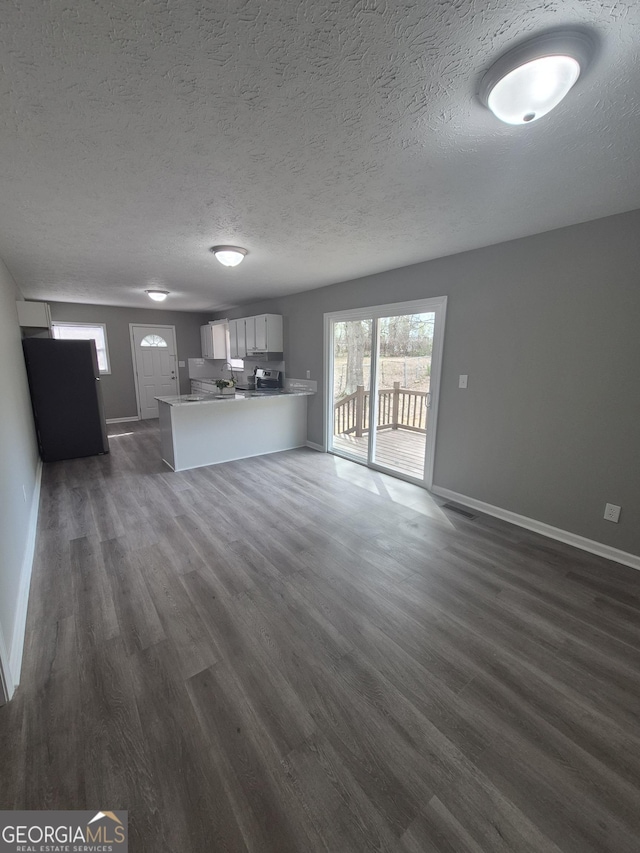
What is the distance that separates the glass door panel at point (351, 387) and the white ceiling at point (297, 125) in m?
1.71

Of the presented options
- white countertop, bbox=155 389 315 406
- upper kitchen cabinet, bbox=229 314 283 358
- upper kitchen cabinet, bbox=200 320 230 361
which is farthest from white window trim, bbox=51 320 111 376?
white countertop, bbox=155 389 315 406

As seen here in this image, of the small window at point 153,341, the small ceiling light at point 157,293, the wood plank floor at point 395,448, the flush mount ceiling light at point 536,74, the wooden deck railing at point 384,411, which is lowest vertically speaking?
the wood plank floor at point 395,448

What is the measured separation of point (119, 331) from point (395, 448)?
623cm

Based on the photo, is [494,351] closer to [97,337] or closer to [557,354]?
[557,354]

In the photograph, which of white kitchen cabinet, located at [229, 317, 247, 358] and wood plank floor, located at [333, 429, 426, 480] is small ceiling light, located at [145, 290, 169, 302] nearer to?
white kitchen cabinet, located at [229, 317, 247, 358]

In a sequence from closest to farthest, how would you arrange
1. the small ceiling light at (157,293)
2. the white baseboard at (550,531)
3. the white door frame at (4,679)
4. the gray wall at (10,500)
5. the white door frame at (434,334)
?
the white door frame at (4,679)
the gray wall at (10,500)
the white baseboard at (550,531)
the white door frame at (434,334)
the small ceiling light at (157,293)

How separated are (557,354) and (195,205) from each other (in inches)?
115

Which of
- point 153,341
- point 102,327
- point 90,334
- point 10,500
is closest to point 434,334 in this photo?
point 10,500

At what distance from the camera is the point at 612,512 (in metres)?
2.50

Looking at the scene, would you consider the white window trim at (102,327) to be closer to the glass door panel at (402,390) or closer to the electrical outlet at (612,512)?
the glass door panel at (402,390)

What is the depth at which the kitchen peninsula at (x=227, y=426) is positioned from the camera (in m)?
4.33

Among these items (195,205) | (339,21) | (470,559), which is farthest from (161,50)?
(470,559)

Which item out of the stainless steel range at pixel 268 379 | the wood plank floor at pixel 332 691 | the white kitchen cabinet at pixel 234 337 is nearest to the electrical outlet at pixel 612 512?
the wood plank floor at pixel 332 691

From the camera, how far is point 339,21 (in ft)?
3.21
